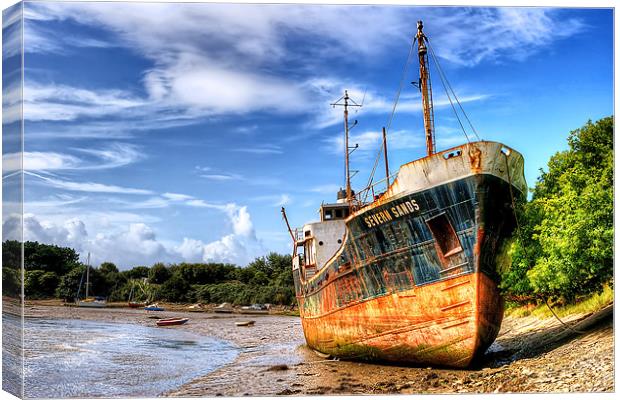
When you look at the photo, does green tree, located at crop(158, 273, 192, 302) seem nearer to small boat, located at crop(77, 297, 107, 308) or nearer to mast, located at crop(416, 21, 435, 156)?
small boat, located at crop(77, 297, 107, 308)

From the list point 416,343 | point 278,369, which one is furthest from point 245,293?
point 416,343

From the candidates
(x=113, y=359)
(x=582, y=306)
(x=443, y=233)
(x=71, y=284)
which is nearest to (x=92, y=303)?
(x=71, y=284)

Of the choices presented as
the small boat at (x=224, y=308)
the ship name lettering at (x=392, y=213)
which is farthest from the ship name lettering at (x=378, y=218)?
the small boat at (x=224, y=308)

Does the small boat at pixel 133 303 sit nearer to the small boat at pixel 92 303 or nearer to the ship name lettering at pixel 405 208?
the small boat at pixel 92 303

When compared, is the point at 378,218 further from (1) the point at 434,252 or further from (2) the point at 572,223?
(2) the point at 572,223

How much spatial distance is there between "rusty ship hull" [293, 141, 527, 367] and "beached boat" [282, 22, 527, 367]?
0.02m

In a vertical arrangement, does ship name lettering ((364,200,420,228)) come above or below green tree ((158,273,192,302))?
above

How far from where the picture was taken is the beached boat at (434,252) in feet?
41.4

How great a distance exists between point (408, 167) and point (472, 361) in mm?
4608

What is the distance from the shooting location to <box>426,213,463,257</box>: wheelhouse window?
1305 cm

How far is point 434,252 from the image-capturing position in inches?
520

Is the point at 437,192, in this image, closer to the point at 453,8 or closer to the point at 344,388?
the point at 453,8

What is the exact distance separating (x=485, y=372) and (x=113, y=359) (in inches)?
513

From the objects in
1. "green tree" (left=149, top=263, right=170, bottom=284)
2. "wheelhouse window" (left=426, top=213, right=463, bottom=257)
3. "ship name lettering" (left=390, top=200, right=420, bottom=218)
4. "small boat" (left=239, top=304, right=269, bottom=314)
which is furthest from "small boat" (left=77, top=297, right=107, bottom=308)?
"wheelhouse window" (left=426, top=213, right=463, bottom=257)
